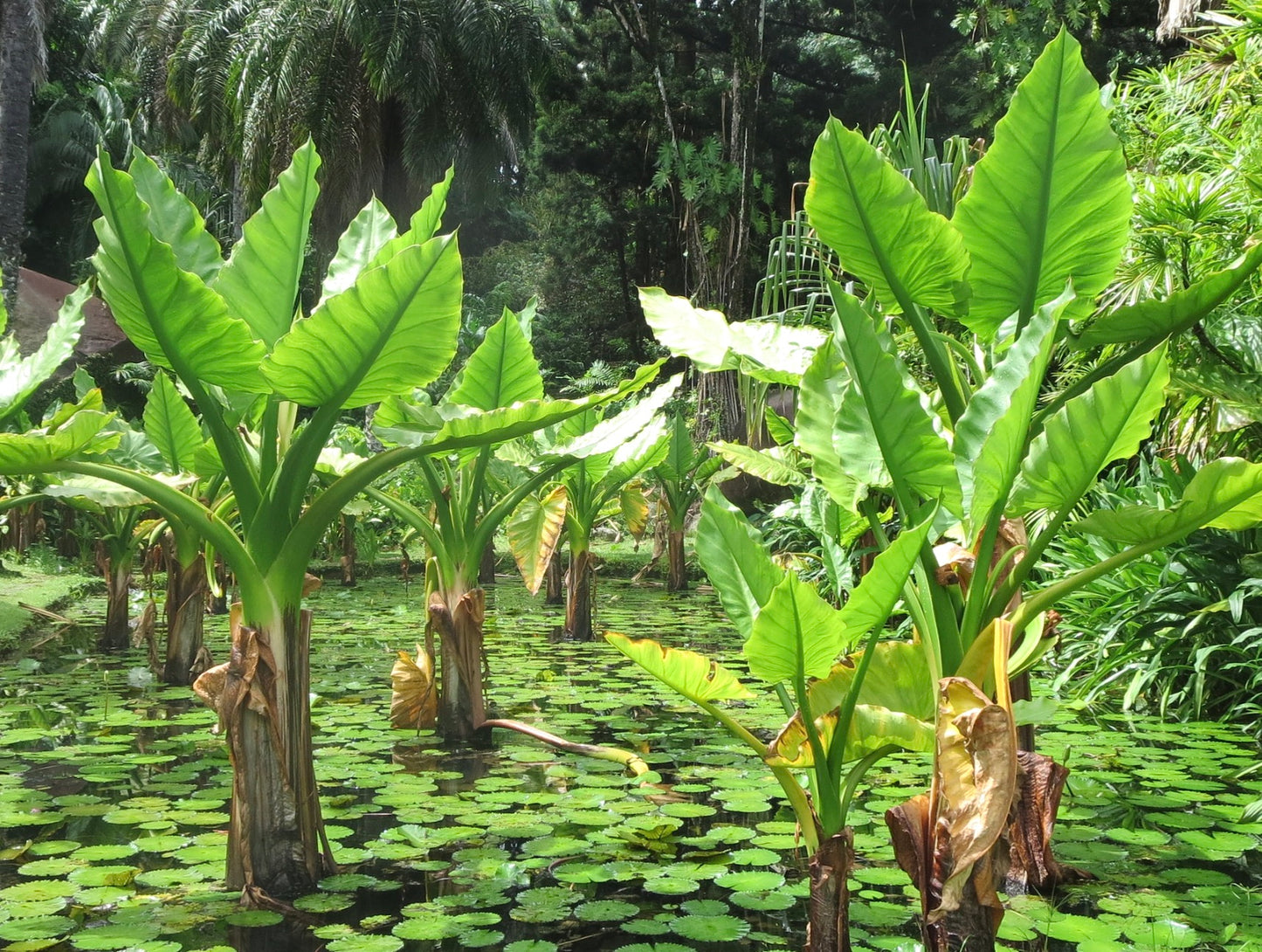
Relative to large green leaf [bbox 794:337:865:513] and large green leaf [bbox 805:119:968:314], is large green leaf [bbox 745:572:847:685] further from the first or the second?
large green leaf [bbox 805:119:968:314]

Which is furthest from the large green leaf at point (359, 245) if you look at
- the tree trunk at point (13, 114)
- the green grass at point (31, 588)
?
the tree trunk at point (13, 114)

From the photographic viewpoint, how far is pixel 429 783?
106 inches

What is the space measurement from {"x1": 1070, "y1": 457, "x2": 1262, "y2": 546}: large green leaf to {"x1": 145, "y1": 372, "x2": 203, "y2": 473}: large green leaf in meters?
2.96

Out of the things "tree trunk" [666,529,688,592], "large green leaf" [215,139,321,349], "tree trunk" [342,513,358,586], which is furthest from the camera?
"tree trunk" [342,513,358,586]

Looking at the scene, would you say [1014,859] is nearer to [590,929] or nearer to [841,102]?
[590,929]

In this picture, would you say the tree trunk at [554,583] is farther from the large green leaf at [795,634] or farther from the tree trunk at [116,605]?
the large green leaf at [795,634]

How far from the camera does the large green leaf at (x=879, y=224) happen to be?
175cm

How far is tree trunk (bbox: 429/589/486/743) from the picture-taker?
3.08 meters

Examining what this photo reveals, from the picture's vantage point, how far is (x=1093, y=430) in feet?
4.98

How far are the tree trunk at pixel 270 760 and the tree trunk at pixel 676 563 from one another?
612 centimetres

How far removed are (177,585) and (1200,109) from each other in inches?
A: 197

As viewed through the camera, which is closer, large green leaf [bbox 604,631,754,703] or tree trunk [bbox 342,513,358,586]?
large green leaf [bbox 604,631,754,703]

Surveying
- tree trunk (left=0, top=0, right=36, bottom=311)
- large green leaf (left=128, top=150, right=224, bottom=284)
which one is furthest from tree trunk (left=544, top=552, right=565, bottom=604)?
large green leaf (left=128, top=150, right=224, bottom=284)

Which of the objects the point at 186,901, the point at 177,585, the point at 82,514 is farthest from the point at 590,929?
the point at 82,514
